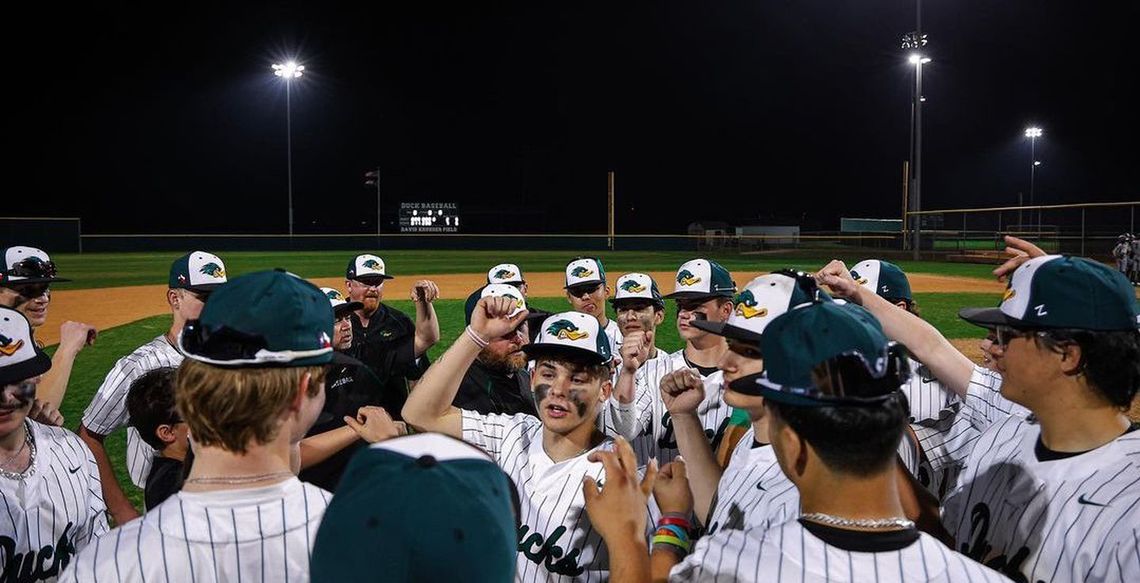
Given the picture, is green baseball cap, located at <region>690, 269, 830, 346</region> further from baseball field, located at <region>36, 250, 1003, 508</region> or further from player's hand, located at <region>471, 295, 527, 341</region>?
baseball field, located at <region>36, 250, 1003, 508</region>

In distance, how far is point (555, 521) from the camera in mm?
2754

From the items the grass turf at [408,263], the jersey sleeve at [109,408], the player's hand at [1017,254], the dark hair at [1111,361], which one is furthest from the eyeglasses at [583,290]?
the grass turf at [408,263]

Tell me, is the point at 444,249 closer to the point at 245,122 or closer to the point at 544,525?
the point at 245,122

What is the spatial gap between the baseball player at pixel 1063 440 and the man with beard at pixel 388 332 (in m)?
3.38

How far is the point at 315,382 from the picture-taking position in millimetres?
1886

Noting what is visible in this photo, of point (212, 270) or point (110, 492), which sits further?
point (212, 270)

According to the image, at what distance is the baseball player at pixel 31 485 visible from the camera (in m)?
2.42

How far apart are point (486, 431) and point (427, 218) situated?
42234mm

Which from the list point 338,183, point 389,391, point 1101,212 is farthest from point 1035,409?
point 338,183

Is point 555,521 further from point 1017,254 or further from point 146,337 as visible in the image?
point 146,337

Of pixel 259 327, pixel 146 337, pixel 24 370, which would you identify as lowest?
pixel 146 337

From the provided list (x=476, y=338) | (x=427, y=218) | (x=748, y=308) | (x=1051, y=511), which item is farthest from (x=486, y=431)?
(x=427, y=218)

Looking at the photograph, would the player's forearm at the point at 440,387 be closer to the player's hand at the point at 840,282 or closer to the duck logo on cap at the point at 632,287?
the player's hand at the point at 840,282

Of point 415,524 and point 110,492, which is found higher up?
point 415,524
